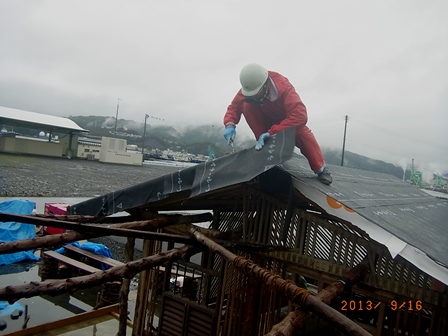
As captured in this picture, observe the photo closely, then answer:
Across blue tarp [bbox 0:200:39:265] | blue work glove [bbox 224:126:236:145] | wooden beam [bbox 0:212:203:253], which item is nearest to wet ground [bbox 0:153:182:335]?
blue tarp [bbox 0:200:39:265]

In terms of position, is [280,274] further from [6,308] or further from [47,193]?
[47,193]

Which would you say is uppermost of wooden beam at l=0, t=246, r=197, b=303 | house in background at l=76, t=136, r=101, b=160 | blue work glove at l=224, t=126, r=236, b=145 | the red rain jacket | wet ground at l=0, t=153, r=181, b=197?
the red rain jacket

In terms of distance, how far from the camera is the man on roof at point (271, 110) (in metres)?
4.29

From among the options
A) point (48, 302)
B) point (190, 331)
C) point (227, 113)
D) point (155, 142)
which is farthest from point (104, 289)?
point (155, 142)

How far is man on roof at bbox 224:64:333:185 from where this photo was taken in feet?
14.1

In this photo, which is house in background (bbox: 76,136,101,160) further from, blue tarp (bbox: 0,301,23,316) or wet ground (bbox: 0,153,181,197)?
blue tarp (bbox: 0,301,23,316)

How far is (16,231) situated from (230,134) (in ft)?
44.9

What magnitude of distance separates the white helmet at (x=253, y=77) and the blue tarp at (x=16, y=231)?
530 inches

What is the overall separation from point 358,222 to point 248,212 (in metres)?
2.18

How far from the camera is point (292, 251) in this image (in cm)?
495

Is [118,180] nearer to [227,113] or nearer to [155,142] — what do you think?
[227,113]

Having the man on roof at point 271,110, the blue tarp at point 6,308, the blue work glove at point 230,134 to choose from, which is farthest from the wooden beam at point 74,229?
the blue tarp at point 6,308

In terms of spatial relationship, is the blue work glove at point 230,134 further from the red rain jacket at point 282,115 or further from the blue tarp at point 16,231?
the blue tarp at point 16,231

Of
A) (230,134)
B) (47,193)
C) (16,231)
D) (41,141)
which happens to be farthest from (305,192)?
(41,141)
